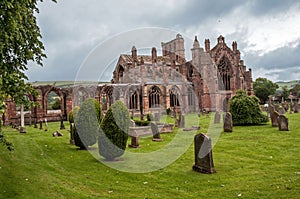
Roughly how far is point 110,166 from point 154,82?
113ft

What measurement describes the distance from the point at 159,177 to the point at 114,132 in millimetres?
2334

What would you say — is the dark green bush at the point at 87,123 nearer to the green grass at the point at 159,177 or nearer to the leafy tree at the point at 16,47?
the green grass at the point at 159,177

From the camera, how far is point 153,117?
2247 centimetres

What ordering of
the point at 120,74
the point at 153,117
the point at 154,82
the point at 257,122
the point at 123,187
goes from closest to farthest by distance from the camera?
the point at 123,187 < the point at 257,122 < the point at 153,117 < the point at 154,82 < the point at 120,74

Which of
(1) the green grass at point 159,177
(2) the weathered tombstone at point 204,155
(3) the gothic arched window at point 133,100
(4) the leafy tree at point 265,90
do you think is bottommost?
(1) the green grass at point 159,177

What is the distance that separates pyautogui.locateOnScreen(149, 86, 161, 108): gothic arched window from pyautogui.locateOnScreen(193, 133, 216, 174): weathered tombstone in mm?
34043

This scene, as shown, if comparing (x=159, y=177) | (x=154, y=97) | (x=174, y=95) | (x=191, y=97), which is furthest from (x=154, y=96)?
(x=159, y=177)

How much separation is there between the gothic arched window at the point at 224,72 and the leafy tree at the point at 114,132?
132ft

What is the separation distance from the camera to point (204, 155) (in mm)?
7137

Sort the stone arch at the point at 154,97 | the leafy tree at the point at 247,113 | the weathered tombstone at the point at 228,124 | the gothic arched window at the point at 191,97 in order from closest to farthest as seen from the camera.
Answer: the weathered tombstone at the point at 228,124 < the leafy tree at the point at 247,113 < the stone arch at the point at 154,97 < the gothic arched window at the point at 191,97

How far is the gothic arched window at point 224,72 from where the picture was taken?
4653 centimetres

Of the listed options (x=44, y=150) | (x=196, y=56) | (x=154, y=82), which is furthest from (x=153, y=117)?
(x=196, y=56)

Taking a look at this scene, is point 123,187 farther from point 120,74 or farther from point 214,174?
point 120,74

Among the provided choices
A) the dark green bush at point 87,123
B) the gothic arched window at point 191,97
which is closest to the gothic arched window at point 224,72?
the gothic arched window at point 191,97
